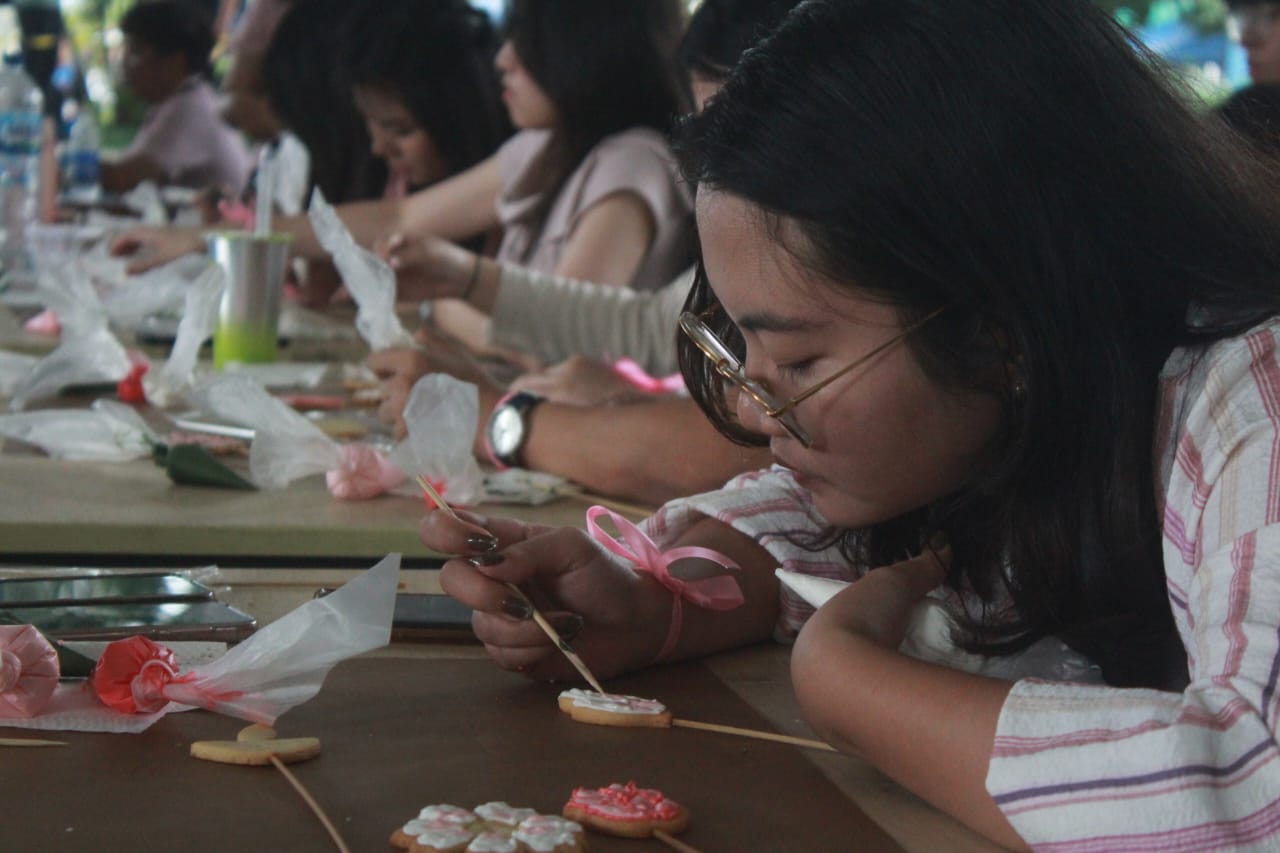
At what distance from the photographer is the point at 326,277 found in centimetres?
404

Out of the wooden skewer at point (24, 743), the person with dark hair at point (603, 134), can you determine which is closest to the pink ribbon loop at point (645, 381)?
the person with dark hair at point (603, 134)

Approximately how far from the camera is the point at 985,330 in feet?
3.15

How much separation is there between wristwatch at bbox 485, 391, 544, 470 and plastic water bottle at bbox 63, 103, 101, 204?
410cm

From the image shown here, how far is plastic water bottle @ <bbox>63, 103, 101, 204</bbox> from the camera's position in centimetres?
576

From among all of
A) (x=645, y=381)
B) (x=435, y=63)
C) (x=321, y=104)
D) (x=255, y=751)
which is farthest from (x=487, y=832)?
(x=321, y=104)

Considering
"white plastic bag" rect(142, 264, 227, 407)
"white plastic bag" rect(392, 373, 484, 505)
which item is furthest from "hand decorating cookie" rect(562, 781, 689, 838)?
"white plastic bag" rect(142, 264, 227, 407)

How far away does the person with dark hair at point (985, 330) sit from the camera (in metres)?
0.89

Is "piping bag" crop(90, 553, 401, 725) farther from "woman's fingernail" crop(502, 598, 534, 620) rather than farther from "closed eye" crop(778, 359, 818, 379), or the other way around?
"closed eye" crop(778, 359, 818, 379)

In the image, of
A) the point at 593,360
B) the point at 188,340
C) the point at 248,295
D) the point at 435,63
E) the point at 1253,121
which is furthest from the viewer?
the point at 435,63

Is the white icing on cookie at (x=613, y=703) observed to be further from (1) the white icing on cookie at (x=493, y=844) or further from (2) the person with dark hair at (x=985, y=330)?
(1) the white icing on cookie at (x=493, y=844)

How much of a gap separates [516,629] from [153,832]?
1.09ft

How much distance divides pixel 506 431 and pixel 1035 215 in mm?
967

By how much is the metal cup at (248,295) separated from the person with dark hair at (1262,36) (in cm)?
217

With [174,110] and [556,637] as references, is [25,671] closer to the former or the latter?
[556,637]
